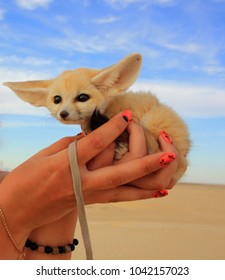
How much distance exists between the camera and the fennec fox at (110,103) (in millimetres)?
1724

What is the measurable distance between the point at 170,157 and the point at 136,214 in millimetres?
8392

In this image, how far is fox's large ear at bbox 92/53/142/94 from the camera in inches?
68.1

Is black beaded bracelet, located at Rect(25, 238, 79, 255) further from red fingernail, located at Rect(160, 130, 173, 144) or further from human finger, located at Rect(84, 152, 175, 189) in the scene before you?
red fingernail, located at Rect(160, 130, 173, 144)

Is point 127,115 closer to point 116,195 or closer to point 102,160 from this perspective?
point 102,160

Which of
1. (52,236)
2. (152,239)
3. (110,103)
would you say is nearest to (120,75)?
(110,103)

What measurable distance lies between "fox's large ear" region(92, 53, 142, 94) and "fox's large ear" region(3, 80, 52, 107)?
261 millimetres

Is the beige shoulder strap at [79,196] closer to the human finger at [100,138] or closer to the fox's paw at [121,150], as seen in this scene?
the human finger at [100,138]

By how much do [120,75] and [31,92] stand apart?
0.43 meters

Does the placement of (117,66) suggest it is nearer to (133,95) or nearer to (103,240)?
(133,95)

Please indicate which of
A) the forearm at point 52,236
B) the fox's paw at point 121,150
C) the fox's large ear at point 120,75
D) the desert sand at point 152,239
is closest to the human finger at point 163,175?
the fox's paw at point 121,150

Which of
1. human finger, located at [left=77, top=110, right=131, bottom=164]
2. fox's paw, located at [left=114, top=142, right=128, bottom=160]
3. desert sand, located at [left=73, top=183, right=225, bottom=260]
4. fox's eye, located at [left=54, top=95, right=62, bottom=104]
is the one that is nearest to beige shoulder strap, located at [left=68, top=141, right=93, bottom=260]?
human finger, located at [left=77, top=110, right=131, bottom=164]

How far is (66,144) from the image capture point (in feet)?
5.85

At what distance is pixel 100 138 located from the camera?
158 centimetres

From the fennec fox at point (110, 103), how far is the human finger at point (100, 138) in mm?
103
